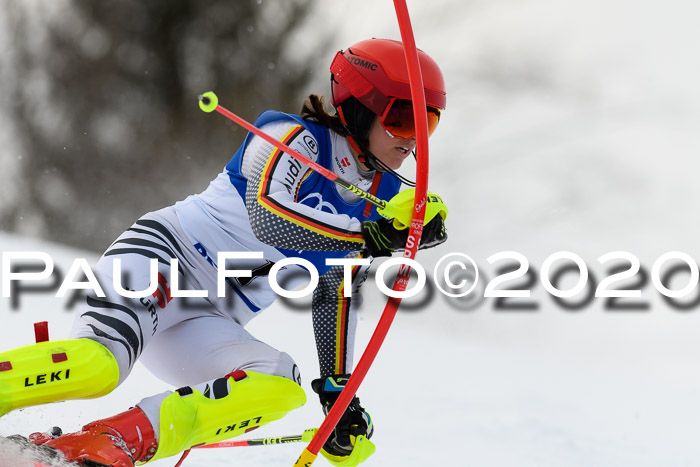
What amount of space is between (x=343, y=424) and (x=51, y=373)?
1041 millimetres

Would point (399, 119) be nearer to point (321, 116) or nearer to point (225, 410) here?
point (321, 116)

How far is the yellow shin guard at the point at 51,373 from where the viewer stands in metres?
1.69

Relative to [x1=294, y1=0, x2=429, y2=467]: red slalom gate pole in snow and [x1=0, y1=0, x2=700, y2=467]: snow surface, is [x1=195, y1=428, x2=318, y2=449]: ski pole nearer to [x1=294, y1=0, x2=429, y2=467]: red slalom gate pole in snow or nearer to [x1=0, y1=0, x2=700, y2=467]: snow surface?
[x1=294, y1=0, x2=429, y2=467]: red slalom gate pole in snow

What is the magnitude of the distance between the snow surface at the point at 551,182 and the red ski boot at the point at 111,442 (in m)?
2.77

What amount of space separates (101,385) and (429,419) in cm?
223

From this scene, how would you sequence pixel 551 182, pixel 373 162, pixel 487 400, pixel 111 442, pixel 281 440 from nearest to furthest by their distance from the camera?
pixel 111 442 < pixel 373 162 < pixel 281 440 < pixel 487 400 < pixel 551 182

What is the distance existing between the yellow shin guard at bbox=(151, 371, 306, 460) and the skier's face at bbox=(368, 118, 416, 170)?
722 mm

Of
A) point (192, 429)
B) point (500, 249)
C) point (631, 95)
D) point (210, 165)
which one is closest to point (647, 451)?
point (192, 429)

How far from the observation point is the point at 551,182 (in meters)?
8.74

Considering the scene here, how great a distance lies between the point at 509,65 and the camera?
923cm

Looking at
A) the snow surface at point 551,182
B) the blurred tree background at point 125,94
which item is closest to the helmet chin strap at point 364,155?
the snow surface at point 551,182

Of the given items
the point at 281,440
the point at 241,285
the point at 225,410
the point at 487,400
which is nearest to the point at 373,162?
the point at 241,285

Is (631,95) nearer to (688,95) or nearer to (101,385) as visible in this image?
(688,95)

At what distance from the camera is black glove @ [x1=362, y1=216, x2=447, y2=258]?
6.40 feet
